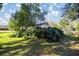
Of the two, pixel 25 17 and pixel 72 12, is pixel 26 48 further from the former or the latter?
pixel 72 12

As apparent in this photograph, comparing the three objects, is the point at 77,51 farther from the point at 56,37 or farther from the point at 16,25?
the point at 16,25

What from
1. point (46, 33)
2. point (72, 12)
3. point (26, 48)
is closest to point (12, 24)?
point (26, 48)

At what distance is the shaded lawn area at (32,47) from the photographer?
270 cm

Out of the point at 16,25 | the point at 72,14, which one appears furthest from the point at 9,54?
the point at 72,14

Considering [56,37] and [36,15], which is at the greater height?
[36,15]

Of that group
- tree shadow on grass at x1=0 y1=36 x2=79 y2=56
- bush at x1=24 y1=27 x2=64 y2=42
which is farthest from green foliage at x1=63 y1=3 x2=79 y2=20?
tree shadow on grass at x1=0 y1=36 x2=79 y2=56

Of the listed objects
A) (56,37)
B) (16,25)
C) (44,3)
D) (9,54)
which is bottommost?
(9,54)

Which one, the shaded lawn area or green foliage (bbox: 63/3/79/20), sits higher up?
green foliage (bbox: 63/3/79/20)

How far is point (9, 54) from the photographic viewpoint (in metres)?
2.69

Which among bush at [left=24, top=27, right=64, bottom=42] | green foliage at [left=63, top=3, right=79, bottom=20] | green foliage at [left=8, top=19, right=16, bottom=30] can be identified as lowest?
bush at [left=24, top=27, right=64, bottom=42]

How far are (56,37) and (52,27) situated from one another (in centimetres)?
15

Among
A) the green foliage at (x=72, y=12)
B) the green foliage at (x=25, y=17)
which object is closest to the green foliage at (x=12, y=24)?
the green foliage at (x=25, y=17)

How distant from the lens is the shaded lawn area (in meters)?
2.70

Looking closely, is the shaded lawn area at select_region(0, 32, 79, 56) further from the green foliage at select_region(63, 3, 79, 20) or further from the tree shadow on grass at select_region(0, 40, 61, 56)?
the green foliage at select_region(63, 3, 79, 20)
